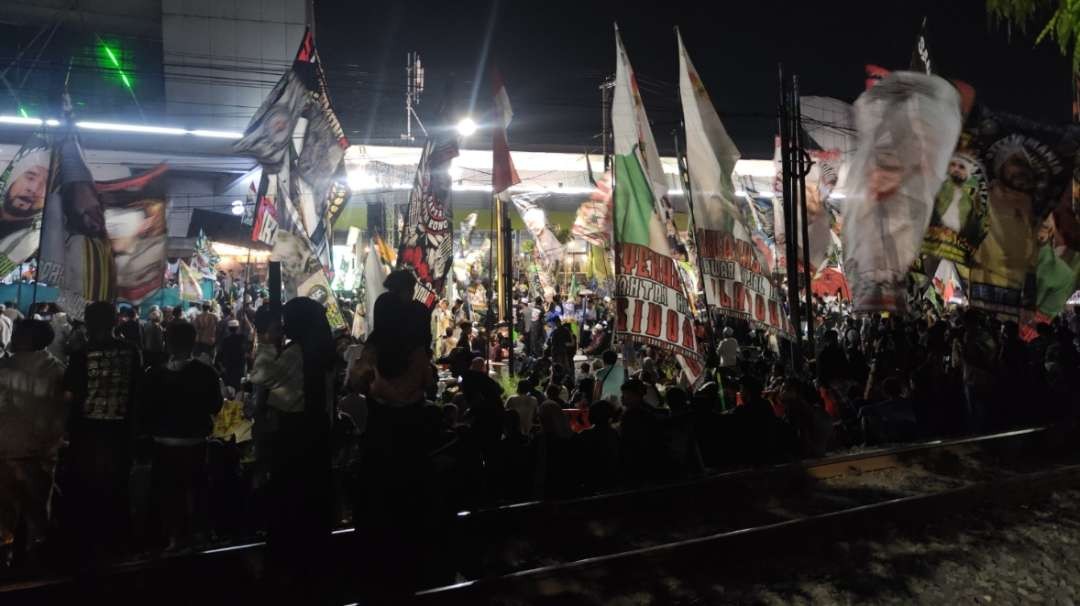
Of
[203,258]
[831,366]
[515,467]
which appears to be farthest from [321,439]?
[203,258]

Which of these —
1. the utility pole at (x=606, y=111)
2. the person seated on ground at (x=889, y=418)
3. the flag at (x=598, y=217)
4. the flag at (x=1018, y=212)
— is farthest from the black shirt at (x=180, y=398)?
the utility pole at (x=606, y=111)

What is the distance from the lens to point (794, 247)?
13141 mm

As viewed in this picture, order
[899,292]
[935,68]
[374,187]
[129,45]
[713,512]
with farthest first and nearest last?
[129,45] → [374,187] → [935,68] → [899,292] → [713,512]

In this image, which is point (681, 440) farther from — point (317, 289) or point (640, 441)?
point (317, 289)

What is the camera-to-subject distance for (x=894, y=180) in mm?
9180

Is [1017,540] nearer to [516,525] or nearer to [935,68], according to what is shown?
[516,525]

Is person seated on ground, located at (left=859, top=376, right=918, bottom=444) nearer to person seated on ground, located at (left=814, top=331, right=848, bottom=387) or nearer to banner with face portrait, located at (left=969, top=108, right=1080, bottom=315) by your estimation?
person seated on ground, located at (left=814, top=331, right=848, bottom=387)

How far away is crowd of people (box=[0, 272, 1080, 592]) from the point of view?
4398 millimetres

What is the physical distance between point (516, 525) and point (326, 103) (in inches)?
195

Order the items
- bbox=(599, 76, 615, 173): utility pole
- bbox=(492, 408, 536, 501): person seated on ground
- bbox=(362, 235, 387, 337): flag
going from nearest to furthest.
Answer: bbox=(492, 408, 536, 501): person seated on ground → bbox=(362, 235, 387, 337): flag → bbox=(599, 76, 615, 173): utility pole

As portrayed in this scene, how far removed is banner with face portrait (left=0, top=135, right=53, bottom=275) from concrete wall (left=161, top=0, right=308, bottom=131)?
24381 millimetres

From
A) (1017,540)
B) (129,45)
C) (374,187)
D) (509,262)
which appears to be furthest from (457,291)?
(129,45)

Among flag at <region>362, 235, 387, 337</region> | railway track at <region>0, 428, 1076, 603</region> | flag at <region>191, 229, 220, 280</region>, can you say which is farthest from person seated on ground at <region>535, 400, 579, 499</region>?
flag at <region>191, 229, 220, 280</region>

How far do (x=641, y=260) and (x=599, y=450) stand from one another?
80.7 inches
